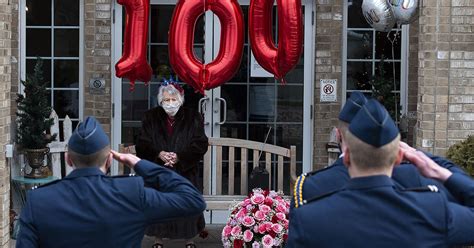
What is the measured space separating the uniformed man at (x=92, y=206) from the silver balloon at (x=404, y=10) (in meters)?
3.66

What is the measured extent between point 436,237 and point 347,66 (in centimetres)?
564

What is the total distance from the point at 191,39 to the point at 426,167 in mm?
3965

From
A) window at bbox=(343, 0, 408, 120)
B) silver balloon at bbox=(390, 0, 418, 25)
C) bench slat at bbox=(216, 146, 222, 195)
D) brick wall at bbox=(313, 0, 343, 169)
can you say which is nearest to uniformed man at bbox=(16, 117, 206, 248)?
silver balloon at bbox=(390, 0, 418, 25)

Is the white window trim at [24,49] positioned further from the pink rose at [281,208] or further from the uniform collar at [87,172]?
the uniform collar at [87,172]

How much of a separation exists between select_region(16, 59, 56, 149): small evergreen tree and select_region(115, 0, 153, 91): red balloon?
3.46ft

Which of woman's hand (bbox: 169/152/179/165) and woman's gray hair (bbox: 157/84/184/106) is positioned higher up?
woman's gray hair (bbox: 157/84/184/106)

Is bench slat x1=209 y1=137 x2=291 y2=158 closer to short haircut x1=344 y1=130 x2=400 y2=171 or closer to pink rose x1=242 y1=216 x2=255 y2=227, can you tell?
pink rose x1=242 y1=216 x2=255 y2=227

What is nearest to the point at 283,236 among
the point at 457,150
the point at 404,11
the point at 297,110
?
the point at 457,150

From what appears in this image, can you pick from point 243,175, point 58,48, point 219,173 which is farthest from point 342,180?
point 58,48

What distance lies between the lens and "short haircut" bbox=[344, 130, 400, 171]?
2.54 metres

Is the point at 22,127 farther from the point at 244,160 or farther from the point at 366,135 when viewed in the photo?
the point at 366,135

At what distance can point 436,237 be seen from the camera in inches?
103

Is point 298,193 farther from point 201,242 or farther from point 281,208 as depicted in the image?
point 201,242

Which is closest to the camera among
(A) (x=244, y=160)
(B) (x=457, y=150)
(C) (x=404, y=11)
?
(B) (x=457, y=150)
